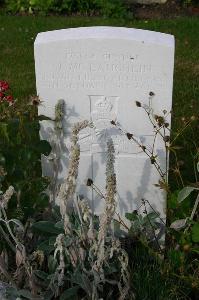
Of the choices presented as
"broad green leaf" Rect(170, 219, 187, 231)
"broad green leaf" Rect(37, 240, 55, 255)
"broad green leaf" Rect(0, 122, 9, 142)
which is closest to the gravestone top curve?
"broad green leaf" Rect(0, 122, 9, 142)

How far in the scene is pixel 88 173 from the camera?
2965 millimetres

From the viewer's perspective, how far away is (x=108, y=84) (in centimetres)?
272

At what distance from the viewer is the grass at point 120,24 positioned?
4.50 m

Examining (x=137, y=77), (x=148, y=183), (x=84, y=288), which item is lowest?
(x=84, y=288)

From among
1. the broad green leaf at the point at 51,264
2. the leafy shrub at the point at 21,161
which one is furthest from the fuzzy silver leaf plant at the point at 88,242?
the leafy shrub at the point at 21,161

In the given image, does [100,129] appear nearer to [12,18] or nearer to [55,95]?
[55,95]

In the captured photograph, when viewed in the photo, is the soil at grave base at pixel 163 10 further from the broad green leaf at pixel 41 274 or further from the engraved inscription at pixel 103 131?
the broad green leaf at pixel 41 274

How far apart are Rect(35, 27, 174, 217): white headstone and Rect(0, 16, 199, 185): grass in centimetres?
82

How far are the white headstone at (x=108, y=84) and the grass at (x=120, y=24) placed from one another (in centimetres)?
82

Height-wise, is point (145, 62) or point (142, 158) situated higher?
point (145, 62)

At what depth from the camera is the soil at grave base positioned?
24.0 feet

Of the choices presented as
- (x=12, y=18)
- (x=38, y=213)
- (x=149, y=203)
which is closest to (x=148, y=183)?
(x=149, y=203)

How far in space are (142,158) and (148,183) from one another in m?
0.14

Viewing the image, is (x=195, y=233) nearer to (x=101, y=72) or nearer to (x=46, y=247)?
(x=46, y=247)
